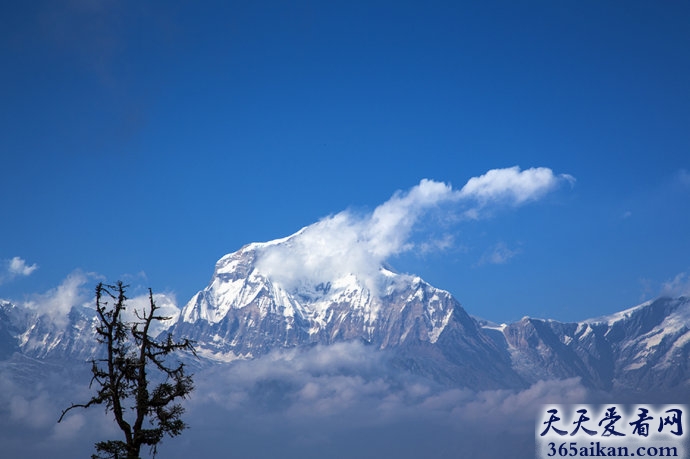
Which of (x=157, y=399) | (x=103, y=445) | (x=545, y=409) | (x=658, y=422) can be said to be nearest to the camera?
(x=103, y=445)

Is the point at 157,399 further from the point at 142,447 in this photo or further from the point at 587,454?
the point at 587,454

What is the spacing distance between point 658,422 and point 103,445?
232 ft

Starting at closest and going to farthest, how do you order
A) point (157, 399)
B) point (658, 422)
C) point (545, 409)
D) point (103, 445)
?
point (103, 445)
point (157, 399)
point (658, 422)
point (545, 409)

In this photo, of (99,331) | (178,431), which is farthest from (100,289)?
(178,431)

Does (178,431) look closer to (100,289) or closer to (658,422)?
(100,289)

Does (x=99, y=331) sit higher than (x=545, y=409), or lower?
lower

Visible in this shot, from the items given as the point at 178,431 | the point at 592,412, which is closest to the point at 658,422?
the point at 592,412

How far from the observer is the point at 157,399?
3644cm

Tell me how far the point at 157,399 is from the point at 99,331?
12.9 ft

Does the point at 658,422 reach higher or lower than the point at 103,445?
higher

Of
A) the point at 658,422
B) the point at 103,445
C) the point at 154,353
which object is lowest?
the point at 103,445

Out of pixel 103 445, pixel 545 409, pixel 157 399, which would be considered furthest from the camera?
pixel 545 409

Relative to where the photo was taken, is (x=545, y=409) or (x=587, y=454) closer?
(x=587, y=454)

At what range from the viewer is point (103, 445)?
34219 mm
